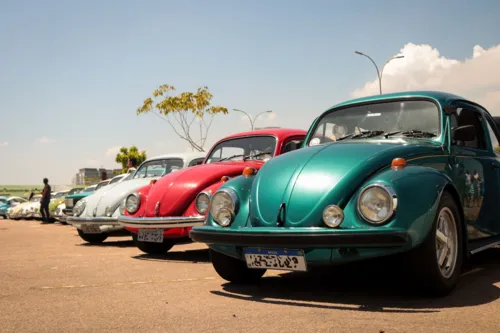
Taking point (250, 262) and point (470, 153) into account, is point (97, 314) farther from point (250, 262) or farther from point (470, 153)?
point (470, 153)

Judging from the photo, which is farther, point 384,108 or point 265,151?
point 265,151

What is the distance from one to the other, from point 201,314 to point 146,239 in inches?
154

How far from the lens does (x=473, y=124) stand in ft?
21.9

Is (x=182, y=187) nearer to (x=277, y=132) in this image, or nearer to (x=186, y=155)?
(x=277, y=132)

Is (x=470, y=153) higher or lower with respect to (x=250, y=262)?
higher

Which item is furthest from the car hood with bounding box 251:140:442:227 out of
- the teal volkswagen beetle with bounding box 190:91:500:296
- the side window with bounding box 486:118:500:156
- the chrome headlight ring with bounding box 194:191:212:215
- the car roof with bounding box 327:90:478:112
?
the chrome headlight ring with bounding box 194:191:212:215

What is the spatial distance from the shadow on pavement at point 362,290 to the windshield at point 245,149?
8.69ft

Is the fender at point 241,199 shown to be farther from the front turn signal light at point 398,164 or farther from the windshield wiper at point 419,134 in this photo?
the windshield wiper at point 419,134

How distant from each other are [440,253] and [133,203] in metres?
4.84

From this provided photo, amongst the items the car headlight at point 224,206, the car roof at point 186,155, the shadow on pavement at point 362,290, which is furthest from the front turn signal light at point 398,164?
the car roof at point 186,155

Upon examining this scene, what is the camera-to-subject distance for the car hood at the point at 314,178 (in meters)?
4.66

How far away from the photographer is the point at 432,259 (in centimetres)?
451

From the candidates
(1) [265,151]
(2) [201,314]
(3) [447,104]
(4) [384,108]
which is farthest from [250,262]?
(1) [265,151]

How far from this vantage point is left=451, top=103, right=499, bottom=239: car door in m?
5.81
